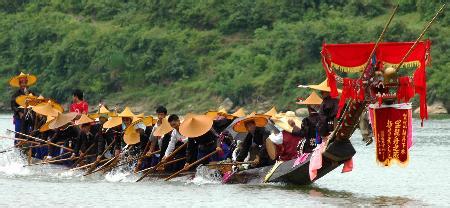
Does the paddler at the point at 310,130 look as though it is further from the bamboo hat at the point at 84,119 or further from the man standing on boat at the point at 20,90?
the man standing on boat at the point at 20,90

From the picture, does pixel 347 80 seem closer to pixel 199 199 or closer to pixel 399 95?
pixel 399 95

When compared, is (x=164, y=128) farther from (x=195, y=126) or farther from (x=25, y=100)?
(x=25, y=100)

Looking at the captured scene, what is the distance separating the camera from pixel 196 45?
7694 centimetres

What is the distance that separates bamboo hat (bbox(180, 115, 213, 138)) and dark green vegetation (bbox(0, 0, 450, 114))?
129 ft

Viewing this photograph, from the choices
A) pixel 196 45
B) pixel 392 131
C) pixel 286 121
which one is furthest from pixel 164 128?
pixel 196 45

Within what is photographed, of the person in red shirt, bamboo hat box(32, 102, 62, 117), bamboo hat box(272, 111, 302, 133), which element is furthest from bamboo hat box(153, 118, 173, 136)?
bamboo hat box(32, 102, 62, 117)

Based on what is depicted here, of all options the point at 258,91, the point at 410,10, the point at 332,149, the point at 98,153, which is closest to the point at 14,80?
the point at 98,153

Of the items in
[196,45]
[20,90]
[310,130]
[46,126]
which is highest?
[310,130]

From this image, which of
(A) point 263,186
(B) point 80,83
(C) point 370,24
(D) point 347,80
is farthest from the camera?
(B) point 80,83

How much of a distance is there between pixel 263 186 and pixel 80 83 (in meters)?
57.2

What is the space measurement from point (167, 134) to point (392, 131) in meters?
5.98

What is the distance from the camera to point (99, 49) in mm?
80500

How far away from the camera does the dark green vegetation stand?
219 ft

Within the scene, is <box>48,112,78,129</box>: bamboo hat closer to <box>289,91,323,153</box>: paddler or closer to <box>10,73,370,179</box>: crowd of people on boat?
<box>10,73,370,179</box>: crowd of people on boat
